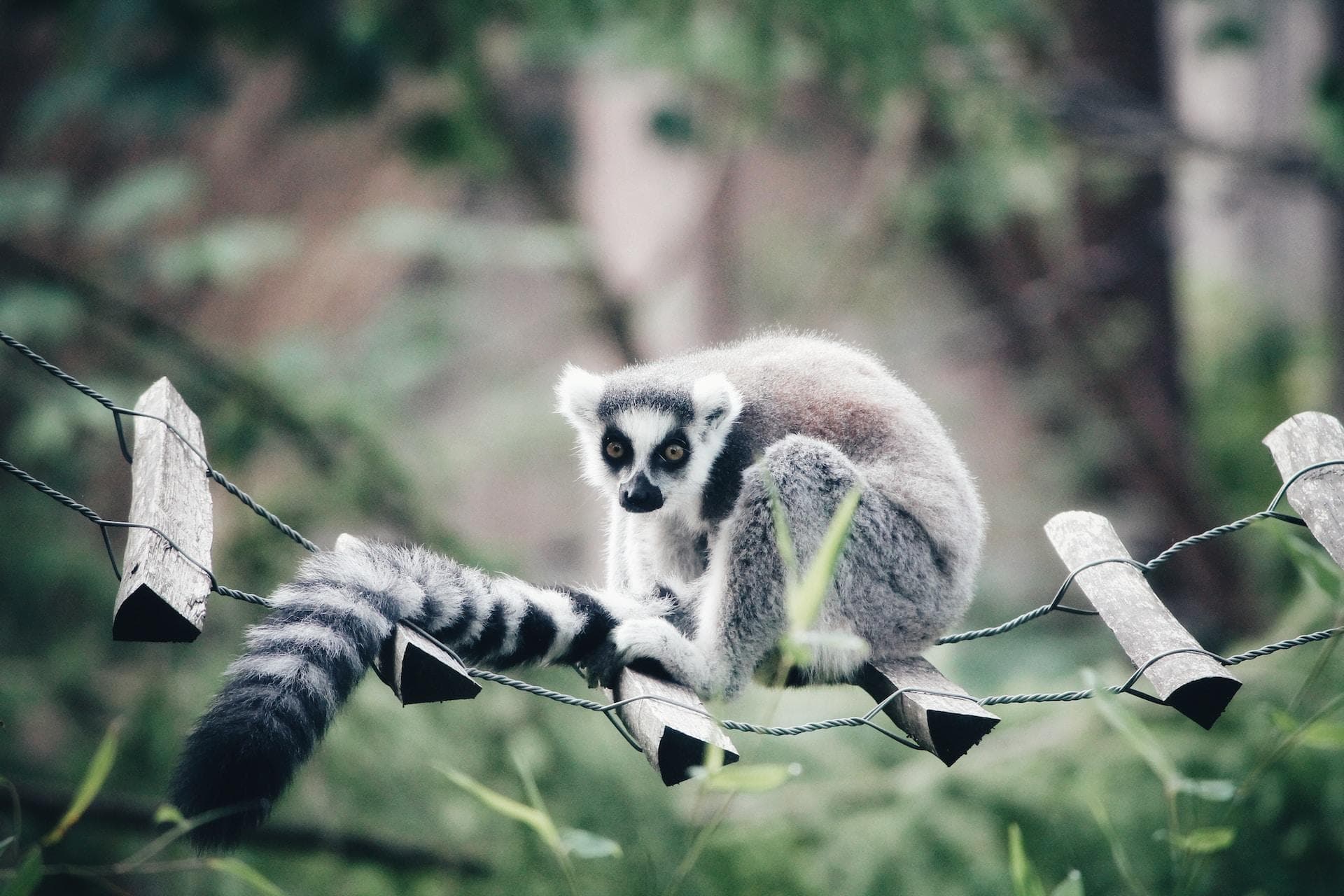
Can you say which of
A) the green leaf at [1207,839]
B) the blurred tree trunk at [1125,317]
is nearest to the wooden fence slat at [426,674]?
the green leaf at [1207,839]

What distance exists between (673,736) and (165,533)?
88 cm

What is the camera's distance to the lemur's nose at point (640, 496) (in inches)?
101

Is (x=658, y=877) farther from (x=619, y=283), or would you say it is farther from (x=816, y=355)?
(x=619, y=283)

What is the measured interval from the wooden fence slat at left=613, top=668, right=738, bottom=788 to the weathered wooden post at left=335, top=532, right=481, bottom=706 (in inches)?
11.9

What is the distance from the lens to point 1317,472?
6.96 feet

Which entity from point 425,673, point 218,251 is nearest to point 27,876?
point 425,673

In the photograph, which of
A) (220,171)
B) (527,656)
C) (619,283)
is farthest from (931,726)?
(220,171)

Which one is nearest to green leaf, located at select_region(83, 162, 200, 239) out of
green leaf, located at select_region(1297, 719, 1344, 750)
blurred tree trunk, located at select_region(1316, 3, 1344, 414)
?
green leaf, located at select_region(1297, 719, 1344, 750)

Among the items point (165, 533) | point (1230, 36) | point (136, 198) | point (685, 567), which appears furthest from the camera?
point (1230, 36)

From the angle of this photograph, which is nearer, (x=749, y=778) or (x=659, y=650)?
(x=749, y=778)

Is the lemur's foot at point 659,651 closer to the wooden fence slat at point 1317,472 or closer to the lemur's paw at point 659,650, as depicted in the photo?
the lemur's paw at point 659,650

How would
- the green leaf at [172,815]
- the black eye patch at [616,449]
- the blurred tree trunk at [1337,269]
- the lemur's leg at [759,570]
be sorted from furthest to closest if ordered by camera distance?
the blurred tree trunk at [1337,269]
the black eye patch at [616,449]
the lemur's leg at [759,570]
the green leaf at [172,815]

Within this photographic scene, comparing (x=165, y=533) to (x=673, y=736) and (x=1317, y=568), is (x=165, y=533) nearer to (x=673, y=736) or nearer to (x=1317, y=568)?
(x=673, y=736)

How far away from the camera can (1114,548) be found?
7.00ft
